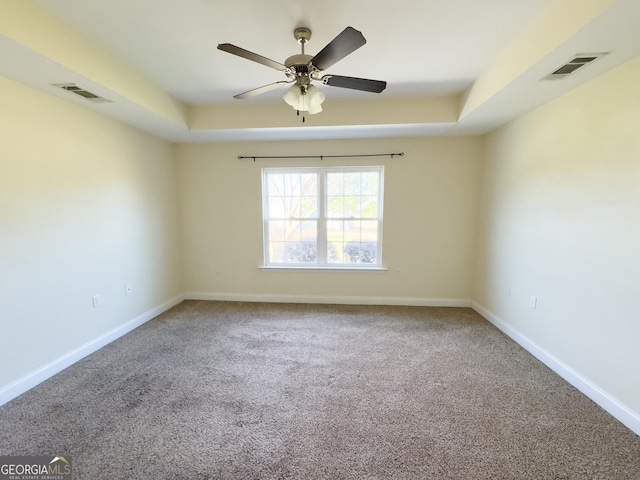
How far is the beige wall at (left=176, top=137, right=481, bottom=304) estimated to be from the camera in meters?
3.64

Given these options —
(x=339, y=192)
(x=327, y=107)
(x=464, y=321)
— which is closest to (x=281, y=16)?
(x=327, y=107)

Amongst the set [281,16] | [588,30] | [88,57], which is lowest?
[588,30]

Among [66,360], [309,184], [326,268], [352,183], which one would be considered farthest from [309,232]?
[66,360]

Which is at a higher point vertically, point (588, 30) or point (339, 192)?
point (588, 30)

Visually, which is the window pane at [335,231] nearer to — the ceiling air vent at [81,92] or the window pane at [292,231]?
the window pane at [292,231]

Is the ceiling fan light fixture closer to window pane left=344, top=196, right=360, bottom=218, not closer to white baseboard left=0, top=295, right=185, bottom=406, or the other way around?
window pane left=344, top=196, right=360, bottom=218

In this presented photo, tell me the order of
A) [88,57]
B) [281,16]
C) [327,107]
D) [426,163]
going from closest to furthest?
1. [281,16]
2. [88,57]
3. [327,107]
4. [426,163]

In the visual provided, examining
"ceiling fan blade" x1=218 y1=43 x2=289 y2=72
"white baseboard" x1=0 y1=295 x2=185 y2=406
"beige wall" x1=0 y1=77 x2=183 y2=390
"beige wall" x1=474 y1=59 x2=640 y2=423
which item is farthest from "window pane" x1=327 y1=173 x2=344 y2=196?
"white baseboard" x1=0 y1=295 x2=185 y2=406

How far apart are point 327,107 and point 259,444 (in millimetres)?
3157

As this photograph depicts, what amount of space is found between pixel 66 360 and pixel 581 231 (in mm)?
4458

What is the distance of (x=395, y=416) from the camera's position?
1.79 m

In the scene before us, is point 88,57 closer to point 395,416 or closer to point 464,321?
point 395,416

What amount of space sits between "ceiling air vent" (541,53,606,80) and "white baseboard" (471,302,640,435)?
226 cm

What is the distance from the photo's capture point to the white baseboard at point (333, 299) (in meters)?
3.81
